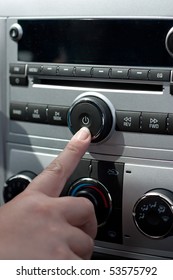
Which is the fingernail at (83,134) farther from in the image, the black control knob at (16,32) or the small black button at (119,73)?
the black control knob at (16,32)

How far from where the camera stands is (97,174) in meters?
0.70

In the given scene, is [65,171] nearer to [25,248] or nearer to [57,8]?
[25,248]

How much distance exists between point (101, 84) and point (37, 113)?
13 cm

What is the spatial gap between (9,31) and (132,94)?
26cm

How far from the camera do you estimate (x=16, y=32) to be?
2.39 ft

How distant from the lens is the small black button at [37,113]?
0.72m

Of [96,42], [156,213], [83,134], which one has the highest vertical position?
[96,42]

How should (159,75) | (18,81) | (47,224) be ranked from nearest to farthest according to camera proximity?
(47,224) → (159,75) → (18,81)

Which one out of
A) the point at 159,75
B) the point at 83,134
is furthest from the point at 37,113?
the point at 159,75

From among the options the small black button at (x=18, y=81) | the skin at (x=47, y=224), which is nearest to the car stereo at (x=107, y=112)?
the small black button at (x=18, y=81)

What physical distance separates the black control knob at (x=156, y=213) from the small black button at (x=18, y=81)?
29 centimetres

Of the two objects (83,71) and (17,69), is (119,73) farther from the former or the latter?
(17,69)

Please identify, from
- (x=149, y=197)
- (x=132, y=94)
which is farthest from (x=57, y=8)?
(x=149, y=197)

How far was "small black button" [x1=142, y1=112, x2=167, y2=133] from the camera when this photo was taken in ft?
2.13
